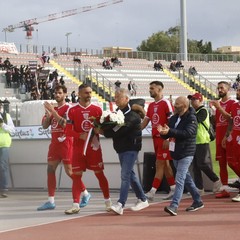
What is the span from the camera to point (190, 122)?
9094 mm

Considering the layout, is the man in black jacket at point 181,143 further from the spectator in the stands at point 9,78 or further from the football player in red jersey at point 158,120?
the spectator in the stands at point 9,78

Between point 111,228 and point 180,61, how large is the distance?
49.4m

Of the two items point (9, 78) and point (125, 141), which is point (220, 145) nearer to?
point (125, 141)

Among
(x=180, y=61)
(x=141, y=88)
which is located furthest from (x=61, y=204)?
(x=180, y=61)

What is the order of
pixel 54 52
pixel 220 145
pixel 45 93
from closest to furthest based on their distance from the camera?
pixel 220 145 < pixel 45 93 < pixel 54 52

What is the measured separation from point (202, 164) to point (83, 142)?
8.45 feet

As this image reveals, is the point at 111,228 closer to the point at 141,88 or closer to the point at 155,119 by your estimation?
the point at 155,119

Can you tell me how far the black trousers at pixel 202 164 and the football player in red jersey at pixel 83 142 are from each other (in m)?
2.17

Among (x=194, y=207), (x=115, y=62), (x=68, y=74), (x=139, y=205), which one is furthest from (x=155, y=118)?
(x=115, y=62)

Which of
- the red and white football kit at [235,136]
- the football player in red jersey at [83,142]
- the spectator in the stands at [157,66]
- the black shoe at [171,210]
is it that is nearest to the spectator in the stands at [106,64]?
the spectator in the stands at [157,66]

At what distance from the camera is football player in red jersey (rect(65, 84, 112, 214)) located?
963 centimetres

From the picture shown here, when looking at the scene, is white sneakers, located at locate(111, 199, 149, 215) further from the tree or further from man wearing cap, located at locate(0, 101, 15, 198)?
the tree

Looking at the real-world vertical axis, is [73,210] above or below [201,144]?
below

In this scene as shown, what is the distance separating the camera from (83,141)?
967 cm
